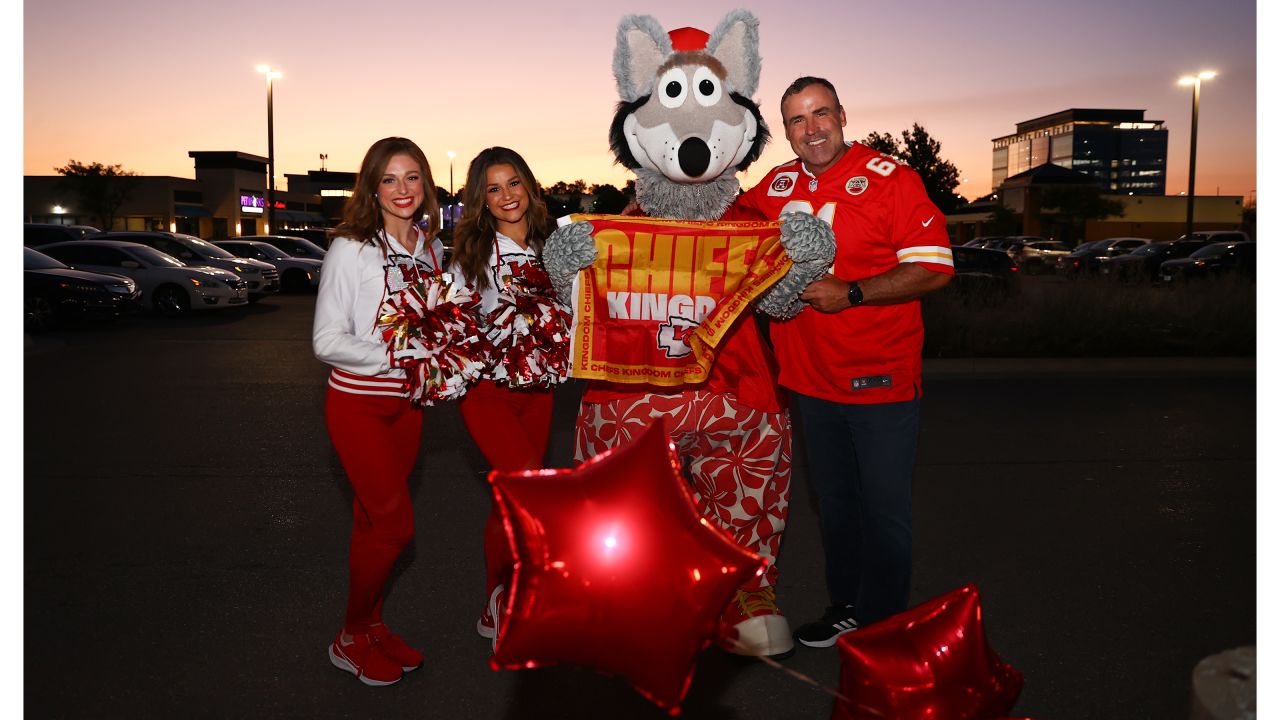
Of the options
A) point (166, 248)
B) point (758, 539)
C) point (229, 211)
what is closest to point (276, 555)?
point (758, 539)

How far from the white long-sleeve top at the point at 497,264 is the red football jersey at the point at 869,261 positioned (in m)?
0.83

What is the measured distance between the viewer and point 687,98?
3643 mm

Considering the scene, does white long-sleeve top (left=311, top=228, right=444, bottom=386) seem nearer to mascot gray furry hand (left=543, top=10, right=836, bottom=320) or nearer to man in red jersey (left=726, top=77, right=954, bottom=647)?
mascot gray furry hand (left=543, top=10, right=836, bottom=320)

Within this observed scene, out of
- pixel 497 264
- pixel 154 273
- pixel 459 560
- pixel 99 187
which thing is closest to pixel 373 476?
pixel 497 264

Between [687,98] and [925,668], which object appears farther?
[687,98]

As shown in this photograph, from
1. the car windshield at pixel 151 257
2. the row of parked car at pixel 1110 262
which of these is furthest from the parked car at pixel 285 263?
the row of parked car at pixel 1110 262

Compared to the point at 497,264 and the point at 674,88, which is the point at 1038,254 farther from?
the point at 497,264

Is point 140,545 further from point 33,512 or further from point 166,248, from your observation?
point 166,248

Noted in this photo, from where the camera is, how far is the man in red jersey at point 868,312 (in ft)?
11.6

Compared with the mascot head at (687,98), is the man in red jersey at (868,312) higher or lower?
lower

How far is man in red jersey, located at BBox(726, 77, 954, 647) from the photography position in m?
3.54

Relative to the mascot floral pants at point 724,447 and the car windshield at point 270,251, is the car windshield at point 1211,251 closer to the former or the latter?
the car windshield at point 270,251

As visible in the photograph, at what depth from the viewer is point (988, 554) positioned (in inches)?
197

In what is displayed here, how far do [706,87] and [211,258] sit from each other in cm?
1938
